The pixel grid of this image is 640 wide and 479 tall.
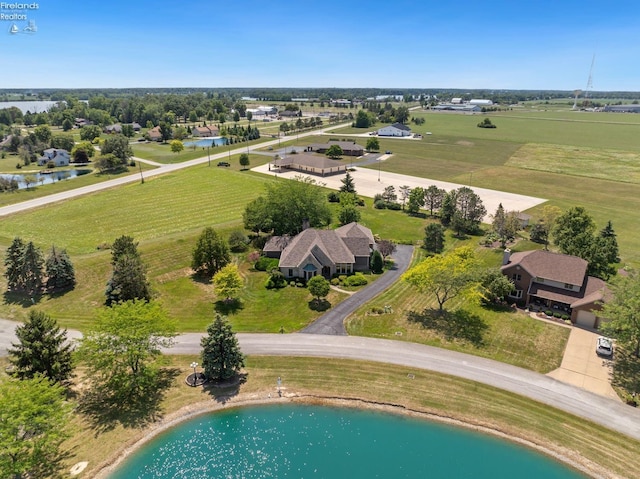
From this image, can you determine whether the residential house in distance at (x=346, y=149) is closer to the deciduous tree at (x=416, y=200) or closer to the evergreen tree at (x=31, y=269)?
the deciduous tree at (x=416, y=200)

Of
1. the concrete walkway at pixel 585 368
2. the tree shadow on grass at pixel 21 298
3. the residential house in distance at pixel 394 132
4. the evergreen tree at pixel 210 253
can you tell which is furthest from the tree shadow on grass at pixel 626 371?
the residential house in distance at pixel 394 132

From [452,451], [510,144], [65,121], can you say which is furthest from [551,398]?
[65,121]

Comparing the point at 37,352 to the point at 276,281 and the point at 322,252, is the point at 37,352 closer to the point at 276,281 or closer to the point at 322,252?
the point at 276,281

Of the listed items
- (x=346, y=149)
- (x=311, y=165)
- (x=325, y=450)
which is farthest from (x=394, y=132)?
(x=325, y=450)

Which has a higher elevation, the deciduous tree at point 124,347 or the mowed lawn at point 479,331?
the deciduous tree at point 124,347

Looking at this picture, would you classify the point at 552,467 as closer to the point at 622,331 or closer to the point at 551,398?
the point at 551,398
